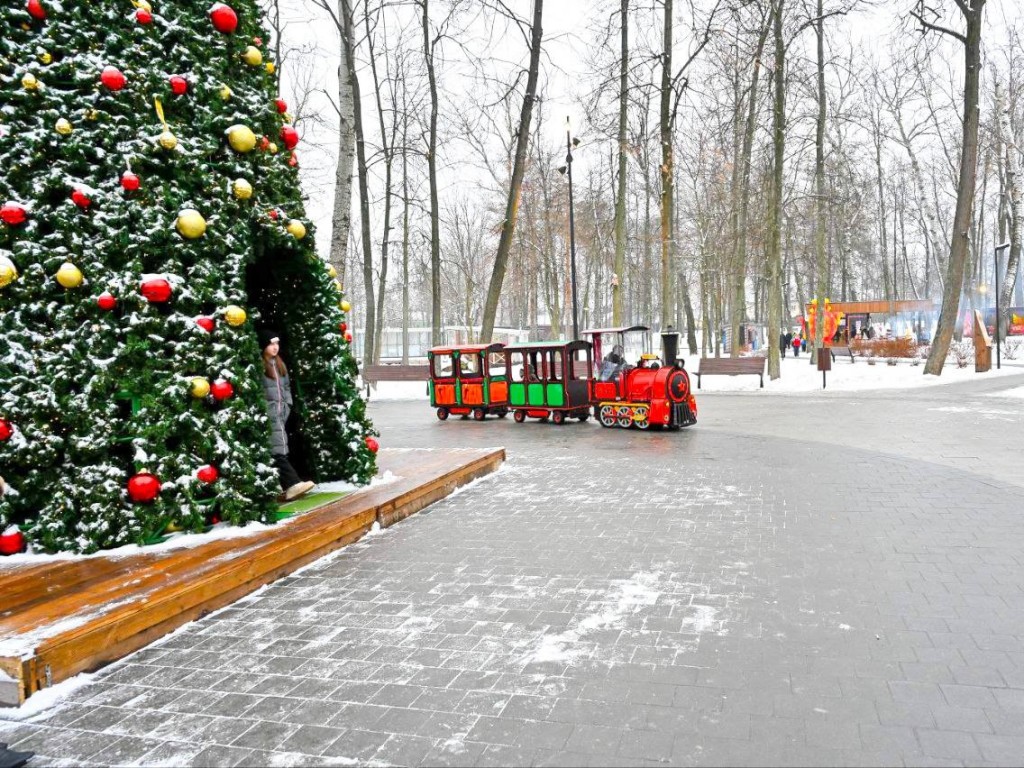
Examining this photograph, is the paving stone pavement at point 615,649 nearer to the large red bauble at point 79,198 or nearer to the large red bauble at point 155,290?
the large red bauble at point 155,290

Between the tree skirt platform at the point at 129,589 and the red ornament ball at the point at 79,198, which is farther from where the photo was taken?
the red ornament ball at the point at 79,198

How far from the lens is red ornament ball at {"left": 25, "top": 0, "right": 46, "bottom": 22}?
17.8ft

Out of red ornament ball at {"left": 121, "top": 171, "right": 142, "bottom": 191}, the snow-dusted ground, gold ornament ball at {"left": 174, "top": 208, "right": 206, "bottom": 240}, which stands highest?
red ornament ball at {"left": 121, "top": 171, "right": 142, "bottom": 191}

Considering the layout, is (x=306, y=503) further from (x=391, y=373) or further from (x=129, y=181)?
(x=391, y=373)

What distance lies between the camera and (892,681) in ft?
11.3

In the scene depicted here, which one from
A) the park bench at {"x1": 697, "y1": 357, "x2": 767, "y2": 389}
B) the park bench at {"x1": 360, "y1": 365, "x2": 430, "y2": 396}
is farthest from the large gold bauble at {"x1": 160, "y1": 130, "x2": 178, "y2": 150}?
the park bench at {"x1": 360, "y1": 365, "x2": 430, "y2": 396}

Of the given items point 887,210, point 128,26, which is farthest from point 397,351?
point 128,26

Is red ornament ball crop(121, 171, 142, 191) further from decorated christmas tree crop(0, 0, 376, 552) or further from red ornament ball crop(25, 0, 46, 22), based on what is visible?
red ornament ball crop(25, 0, 46, 22)

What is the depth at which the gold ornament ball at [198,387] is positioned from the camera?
546 cm

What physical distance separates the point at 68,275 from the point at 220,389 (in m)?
1.34

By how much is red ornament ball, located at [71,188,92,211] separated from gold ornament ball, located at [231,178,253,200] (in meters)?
1.11

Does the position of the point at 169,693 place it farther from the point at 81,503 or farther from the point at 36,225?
the point at 36,225

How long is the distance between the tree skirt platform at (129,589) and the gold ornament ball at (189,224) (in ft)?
7.95

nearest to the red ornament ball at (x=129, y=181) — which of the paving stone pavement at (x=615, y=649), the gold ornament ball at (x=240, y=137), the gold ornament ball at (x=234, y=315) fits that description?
the gold ornament ball at (x=240, y=137)
